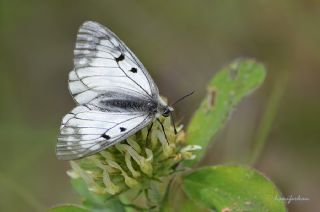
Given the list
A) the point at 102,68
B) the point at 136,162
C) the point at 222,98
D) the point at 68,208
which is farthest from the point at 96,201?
the point at 222,98

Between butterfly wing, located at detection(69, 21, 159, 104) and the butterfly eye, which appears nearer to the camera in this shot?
the butterfly eye

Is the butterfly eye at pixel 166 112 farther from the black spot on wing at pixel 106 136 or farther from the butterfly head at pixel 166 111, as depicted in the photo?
the black spot on wing at pixel 106 136

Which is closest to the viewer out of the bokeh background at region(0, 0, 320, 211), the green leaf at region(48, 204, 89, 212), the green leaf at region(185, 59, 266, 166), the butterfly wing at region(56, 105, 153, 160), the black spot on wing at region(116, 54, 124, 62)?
the butterfly wing at region(56, 105, 153, 160)

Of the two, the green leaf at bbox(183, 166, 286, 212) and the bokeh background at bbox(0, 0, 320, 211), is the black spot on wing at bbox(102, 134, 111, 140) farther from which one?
the bokeh background at bbox(0, 0, 320, 211)

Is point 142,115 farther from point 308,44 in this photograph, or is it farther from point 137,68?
point 308,44

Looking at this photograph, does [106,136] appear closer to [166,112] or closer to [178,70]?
[166,112]

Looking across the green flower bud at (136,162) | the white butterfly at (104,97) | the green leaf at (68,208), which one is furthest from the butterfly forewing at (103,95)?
the green leaf at (68,208)

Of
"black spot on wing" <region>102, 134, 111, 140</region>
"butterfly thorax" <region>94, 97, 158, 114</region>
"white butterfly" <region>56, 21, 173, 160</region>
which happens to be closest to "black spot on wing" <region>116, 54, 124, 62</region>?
"white butterfly" <region>56, 21, 173, 160</region>
